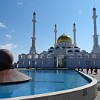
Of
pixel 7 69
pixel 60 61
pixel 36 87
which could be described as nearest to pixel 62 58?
pixel 60 61

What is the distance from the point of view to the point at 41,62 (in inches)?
2173

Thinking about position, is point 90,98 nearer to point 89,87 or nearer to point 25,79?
point 89,87

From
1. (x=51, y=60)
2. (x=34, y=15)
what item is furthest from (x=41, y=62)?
(x=34, y=15)

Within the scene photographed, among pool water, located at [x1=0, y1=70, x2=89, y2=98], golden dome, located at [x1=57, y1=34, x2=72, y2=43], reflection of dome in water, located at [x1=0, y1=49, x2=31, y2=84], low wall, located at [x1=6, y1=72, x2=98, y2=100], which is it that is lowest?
pool water, located at [x1=0, y1=70, x2=89, y2=98]

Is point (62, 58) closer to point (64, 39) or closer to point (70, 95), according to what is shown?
point (64, 39)

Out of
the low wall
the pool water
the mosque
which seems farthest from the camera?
the mosque

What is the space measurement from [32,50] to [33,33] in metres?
5.41

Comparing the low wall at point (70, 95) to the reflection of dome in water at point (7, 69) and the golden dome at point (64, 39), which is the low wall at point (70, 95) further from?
the golden dome at point (64, 39)

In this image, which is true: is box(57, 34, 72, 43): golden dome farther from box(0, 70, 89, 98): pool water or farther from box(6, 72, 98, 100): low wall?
box(6, 72, 98, 100): low wall

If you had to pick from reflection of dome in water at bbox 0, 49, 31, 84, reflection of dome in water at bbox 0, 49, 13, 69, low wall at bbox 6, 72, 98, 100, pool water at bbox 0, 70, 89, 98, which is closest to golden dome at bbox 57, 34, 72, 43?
pool water at bbox 0, 70, 89, 98

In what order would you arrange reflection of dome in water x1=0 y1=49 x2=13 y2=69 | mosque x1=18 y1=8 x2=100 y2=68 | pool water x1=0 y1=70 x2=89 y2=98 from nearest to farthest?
pool water x1=0 y1=70 x2=89 y2=98, reflection of dome in water x1=0 y1=49 x2=13 y2=69, mosque x1=18 y1=8 x2=100 y2=68

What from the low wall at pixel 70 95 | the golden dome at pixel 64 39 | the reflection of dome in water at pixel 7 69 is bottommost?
the low wall at pixel 70 95

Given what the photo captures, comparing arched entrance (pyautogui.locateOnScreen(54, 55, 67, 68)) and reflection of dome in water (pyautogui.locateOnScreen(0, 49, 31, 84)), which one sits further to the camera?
arched entrance (pyautogui.locateOnScreen(54, 55, 67, 68))

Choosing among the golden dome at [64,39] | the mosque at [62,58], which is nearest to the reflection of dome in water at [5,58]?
the mosque at [62,58]
